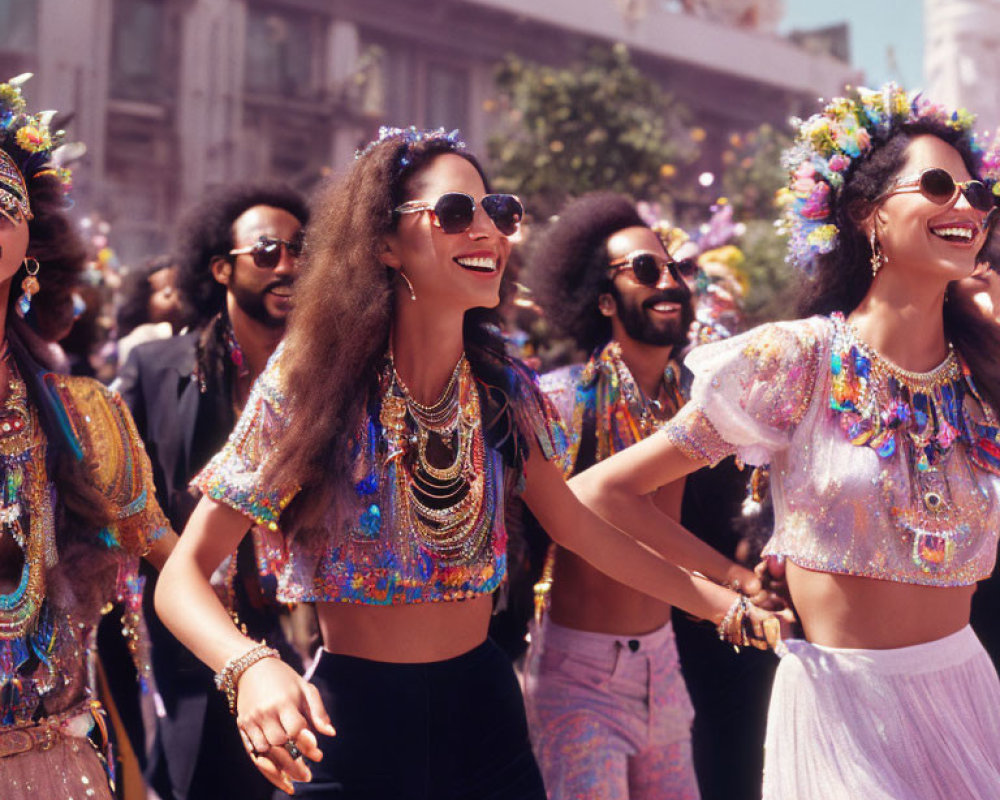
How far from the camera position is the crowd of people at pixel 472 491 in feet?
8.95

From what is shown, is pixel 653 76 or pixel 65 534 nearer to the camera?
pixel 65 534

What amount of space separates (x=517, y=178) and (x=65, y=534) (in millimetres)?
16857

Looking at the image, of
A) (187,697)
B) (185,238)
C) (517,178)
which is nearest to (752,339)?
(187,697)

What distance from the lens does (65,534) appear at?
2.92 m

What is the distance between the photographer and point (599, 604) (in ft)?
13.5

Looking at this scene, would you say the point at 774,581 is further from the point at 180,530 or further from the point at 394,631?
the point at 180,530

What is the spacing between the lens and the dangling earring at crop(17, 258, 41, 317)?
9.91 ft

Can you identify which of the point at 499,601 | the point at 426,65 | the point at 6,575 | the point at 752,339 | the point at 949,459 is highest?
the point at 426,65

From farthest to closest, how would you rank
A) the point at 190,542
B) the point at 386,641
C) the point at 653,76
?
1. the point at 653,76
2. the point at 386,641
3. the point at 190,542

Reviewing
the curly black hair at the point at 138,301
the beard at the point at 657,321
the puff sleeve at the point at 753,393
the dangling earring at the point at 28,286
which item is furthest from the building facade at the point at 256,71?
the puff sleeve at the point at 753,393

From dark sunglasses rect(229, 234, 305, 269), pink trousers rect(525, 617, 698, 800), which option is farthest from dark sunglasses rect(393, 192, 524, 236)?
dark sunglasses rect(229, 234, 305, 269)

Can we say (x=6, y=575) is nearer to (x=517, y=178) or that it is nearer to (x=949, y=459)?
(x=949, y=459)

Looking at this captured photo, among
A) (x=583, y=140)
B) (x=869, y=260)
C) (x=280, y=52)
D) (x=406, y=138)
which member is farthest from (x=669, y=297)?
(x=280, y=52)

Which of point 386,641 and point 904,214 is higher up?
point 904,214
